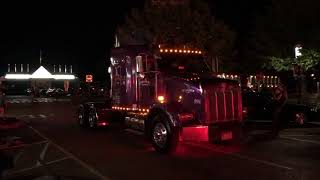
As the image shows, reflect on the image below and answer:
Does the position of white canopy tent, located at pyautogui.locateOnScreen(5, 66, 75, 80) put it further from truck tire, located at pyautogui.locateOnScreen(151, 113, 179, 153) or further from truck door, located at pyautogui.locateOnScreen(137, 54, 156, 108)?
truck tire, located at pyautogui.locateOnScreen(151, 113, 179, 153)

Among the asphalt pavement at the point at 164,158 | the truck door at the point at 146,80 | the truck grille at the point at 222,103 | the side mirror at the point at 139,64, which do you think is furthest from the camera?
the side mirror at the point at 139,64

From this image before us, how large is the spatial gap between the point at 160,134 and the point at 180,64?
2337 mm

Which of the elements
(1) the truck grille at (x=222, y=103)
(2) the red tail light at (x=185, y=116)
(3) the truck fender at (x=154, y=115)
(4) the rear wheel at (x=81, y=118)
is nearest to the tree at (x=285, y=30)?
(4) the rear wheel at (x=81, y=118)

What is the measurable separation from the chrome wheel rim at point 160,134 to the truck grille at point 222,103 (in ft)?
3.78

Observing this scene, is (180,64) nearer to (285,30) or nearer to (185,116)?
(185,116)

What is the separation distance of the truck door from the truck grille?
6.46ft

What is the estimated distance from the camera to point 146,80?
597 inches

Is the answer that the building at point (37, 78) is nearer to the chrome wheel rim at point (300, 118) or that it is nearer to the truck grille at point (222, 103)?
the chrome wheel rim at point (300, 118)

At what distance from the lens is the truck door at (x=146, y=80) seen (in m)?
14.8

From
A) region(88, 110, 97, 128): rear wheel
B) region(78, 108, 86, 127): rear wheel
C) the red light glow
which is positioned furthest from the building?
the red light glow

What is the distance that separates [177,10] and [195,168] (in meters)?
29.9

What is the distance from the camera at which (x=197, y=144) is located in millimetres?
15203

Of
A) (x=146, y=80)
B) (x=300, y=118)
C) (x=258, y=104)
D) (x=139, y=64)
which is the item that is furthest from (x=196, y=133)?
(x=258, y=104)

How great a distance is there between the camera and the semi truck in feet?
43.8
